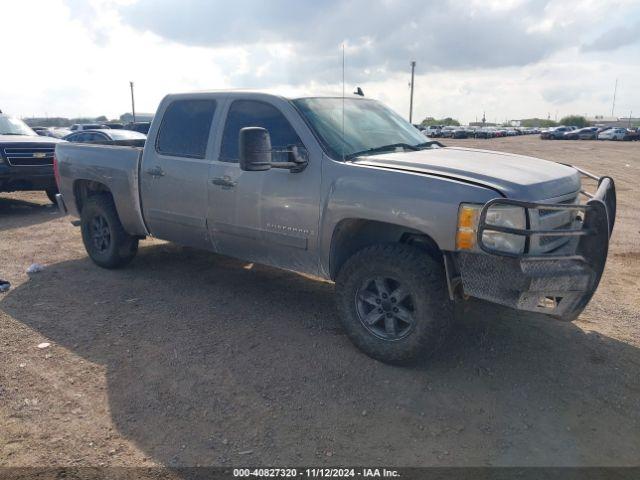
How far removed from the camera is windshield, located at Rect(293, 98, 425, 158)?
416 centimetres

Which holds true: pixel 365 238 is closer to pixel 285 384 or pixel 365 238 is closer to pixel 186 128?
pixel 285 384

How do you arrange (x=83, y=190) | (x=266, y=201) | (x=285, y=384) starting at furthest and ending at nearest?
(x=83, y=190) → (x=266, y=201) → (x=285, y=384)

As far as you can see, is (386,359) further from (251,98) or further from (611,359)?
(251,98)

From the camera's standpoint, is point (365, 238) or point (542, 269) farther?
point (365, 238)

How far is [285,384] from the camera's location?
3.61 metres

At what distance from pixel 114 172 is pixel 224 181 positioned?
1.68 meters

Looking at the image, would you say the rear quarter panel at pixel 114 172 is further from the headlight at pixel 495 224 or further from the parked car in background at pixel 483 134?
the parked car in background at pixel 483 134

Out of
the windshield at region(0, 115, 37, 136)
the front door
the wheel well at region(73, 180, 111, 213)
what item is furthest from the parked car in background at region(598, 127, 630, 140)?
the front door

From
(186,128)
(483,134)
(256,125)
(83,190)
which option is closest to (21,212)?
(83,190)

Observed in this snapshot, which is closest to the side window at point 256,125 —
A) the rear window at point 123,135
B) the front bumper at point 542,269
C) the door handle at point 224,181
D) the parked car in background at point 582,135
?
the door handle at point 224,181

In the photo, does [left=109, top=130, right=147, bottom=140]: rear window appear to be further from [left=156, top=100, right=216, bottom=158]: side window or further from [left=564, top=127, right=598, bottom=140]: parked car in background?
[left=564, top=127, right=598, bottom=140]: parked car in background

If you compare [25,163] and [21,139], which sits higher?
[21,139]

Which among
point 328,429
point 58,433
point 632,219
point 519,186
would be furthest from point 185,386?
point 632,219

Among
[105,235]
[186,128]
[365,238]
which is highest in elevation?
[186,128]
